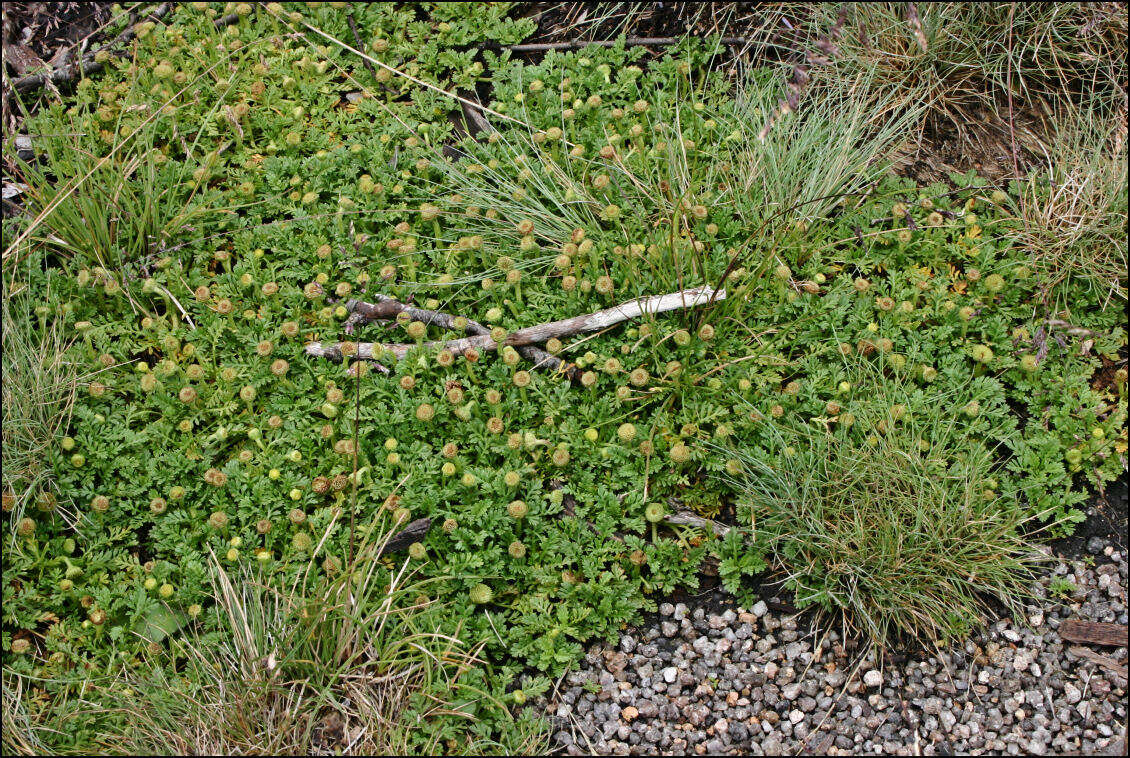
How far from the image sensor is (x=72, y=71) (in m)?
4.77

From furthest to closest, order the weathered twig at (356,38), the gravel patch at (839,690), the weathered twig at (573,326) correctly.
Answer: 1. the weathered twig at (356,38)
2. the weathered twig at (573,326)
3. the gravel patch at (839,690)

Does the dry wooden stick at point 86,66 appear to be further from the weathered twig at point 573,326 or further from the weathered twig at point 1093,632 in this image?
the weathered twig at point 1093,632

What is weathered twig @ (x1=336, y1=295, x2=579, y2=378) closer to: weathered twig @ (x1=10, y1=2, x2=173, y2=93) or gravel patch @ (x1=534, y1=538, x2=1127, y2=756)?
gravel patch @ (x1=534, y1=538, x2=1127, y2=756)

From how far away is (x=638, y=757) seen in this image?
304 cm

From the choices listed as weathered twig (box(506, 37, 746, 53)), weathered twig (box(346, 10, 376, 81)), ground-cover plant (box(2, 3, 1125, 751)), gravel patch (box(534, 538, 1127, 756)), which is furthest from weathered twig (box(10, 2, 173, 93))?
gravel patch (box(534, 538, 1127, 756))

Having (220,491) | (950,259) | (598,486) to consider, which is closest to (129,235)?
(220,491)

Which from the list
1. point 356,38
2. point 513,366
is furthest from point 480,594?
point 356,38

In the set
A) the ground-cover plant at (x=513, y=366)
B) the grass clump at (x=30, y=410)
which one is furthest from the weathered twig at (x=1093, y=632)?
the grass clump at (x=30, y=410)

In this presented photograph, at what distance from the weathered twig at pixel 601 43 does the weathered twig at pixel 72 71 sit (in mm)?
2049

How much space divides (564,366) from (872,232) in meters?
1.54

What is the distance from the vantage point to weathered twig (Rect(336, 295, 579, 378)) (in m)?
3.78

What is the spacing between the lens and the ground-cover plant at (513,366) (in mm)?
3275

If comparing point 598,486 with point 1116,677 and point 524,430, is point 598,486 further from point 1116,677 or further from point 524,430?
point 1116,677

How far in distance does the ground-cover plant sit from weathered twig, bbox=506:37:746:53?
0.45 feet
